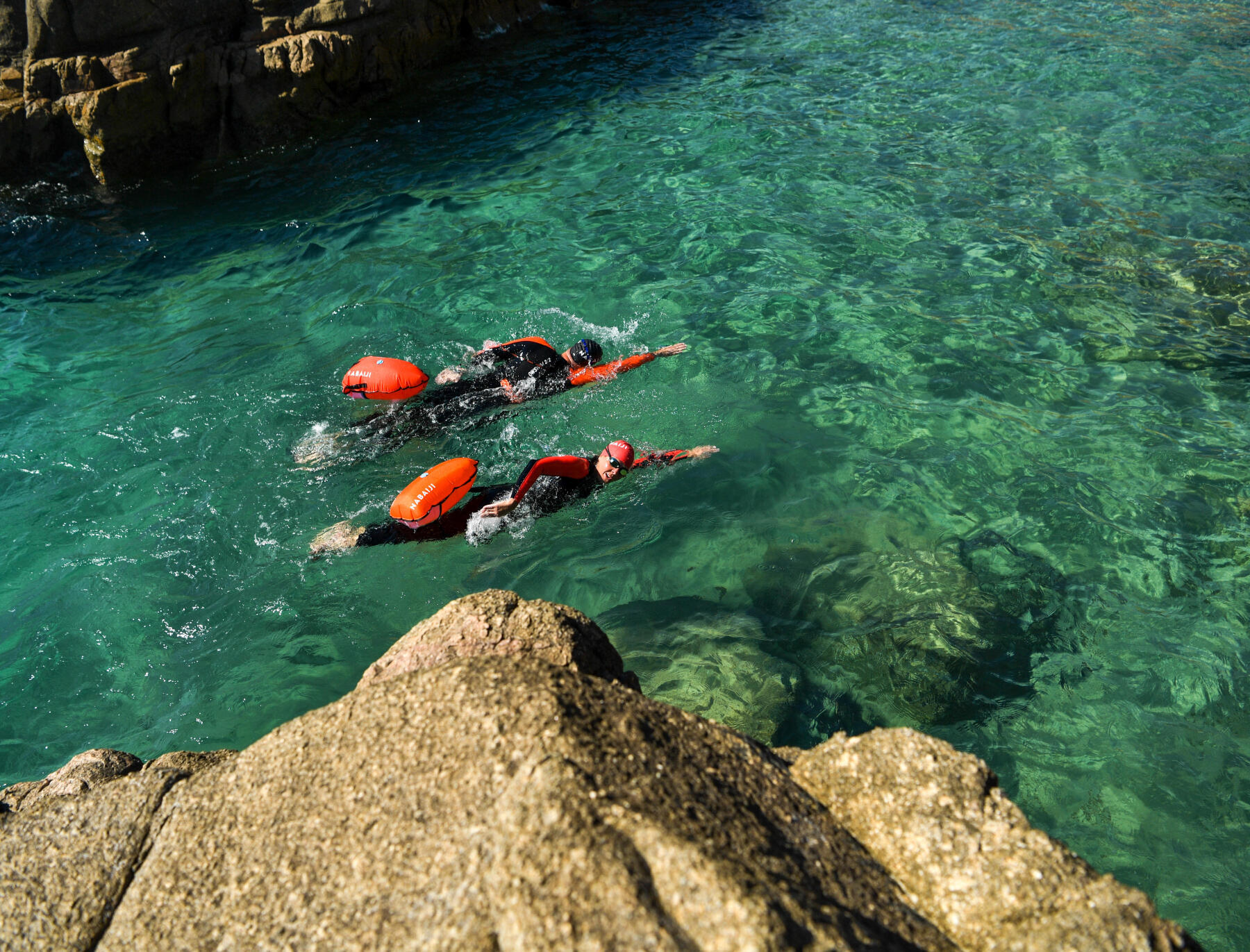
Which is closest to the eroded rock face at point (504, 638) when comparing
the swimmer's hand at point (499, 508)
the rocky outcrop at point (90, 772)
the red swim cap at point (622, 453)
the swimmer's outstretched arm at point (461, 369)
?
the rocky outcrop at point (90, 772)

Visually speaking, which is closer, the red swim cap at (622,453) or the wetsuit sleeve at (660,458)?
the red swim cap at (622,453)

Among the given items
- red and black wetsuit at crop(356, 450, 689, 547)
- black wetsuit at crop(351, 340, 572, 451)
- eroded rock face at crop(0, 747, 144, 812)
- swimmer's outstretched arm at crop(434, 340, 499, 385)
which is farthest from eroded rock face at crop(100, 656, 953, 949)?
swimmer's outstretched arm at crop(434, 340, 499, 385)

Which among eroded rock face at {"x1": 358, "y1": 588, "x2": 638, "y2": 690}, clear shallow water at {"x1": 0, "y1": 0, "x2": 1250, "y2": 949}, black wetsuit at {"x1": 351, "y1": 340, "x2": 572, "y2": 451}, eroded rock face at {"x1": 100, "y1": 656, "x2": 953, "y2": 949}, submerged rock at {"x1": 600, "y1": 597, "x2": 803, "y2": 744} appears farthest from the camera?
black wetsuit at {"x1": 351, "y1": 340, "x2": 572, "y2": 451}

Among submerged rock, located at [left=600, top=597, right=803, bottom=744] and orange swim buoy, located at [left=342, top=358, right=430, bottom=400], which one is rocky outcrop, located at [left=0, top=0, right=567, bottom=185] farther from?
submerged rock, located at [left=600, top=597, right=803, bottom=744]

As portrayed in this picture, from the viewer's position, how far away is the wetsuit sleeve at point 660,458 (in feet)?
19.8

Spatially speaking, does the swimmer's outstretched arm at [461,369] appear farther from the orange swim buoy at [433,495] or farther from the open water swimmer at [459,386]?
the orange swim buoy at [433,495]

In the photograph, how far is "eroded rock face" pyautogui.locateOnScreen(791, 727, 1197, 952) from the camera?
1940 millimetres

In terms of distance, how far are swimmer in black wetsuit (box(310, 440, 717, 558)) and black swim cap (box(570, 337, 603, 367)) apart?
3.69 feet

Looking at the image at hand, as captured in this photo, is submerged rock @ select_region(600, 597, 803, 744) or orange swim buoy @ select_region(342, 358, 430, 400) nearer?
submerged rock @ select_region(600, 597, 803, 744)

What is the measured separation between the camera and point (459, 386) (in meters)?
6.89

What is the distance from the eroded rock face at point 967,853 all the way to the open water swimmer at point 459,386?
474cm

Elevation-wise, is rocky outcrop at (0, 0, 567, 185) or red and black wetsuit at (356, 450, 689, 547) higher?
rocky outcrop at (0, 0, 567, 185)

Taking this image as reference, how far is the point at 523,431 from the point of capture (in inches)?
265

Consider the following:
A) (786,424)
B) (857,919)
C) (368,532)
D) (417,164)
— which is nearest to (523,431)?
(368,532)
